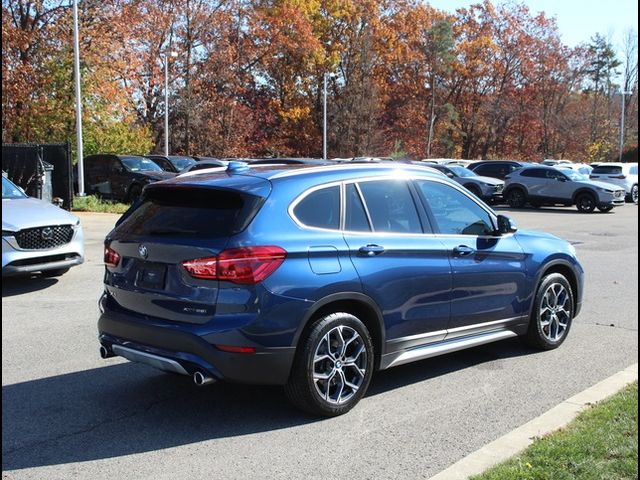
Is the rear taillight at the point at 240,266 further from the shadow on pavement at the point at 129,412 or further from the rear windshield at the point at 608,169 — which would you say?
the rear windshield at the point at 608,169

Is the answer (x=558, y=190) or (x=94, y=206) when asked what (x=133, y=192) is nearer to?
(x=94, y=206)

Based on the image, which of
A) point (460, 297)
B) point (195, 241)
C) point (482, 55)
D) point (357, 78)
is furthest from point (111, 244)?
point (482, 55)

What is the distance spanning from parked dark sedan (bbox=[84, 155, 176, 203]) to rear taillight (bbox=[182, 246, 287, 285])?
18975 millimetres

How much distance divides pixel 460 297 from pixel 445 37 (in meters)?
52.9

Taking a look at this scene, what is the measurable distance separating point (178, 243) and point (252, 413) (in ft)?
4.39

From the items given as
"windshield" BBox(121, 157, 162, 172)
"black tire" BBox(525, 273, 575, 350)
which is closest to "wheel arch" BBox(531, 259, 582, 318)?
"black tire" BBox(525, 273, 575, 350)

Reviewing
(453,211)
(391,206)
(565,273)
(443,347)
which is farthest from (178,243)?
(565,273)

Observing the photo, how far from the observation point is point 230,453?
4.34m

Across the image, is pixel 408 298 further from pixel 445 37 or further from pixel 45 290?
pixel 445 37

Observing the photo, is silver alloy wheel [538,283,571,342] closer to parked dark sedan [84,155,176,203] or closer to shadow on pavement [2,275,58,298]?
shadow on pavement [2,275,58,298]

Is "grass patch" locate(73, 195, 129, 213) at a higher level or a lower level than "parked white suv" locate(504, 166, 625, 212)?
lower

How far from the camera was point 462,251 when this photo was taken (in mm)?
5746

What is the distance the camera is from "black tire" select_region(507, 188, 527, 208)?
27.0m

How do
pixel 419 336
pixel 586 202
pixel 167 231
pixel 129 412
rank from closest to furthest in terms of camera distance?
pixel 167 231
pixel 129 412
pixel 419 336
pixel 586 202
